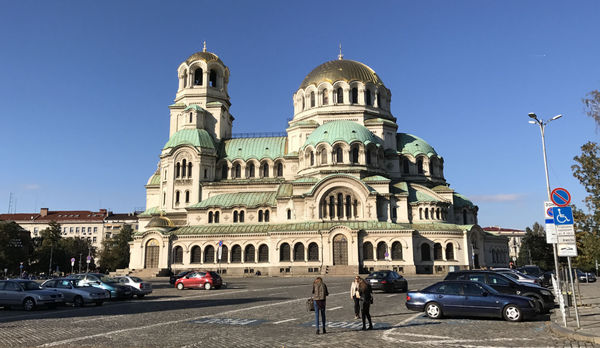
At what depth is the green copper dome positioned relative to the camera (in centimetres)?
5875

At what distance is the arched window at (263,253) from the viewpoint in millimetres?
56812

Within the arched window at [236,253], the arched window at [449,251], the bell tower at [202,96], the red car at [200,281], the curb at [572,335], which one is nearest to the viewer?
the curb at [572,335]

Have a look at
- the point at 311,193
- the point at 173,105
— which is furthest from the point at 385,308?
the point at 173,105

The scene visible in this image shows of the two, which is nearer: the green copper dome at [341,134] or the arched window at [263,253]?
the arched window at [263,253]

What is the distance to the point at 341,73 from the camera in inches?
2672

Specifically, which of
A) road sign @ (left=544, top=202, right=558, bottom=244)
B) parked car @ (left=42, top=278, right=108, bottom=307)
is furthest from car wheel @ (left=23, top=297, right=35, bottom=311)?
road sign @ (left=544, top=202, right=558, bottom=244)

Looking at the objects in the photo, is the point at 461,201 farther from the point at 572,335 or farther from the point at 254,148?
the point at 572,335

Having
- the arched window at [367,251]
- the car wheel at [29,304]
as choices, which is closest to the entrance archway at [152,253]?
the arched window at [367,251]

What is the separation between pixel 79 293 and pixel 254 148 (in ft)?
151

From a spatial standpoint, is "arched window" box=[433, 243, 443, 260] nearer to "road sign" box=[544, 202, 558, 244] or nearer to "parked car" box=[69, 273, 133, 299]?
"parked car" box=[69, 273, 133, 299]

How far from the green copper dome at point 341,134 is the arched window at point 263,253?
14.3 m

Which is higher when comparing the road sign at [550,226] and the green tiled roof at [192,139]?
the green tiled roof at [192,139]

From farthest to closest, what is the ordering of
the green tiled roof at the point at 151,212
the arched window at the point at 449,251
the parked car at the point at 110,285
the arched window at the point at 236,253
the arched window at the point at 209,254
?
the green tiled roof at the point at 151,212 → the arched window at the point at 209,254 → the arched window at the point at 236,253 → the arched window at the point at 449,251 → the parked car at the point at 110,285

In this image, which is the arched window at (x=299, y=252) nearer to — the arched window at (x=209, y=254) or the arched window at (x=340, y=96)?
the arched window at (x=209, y=254)
